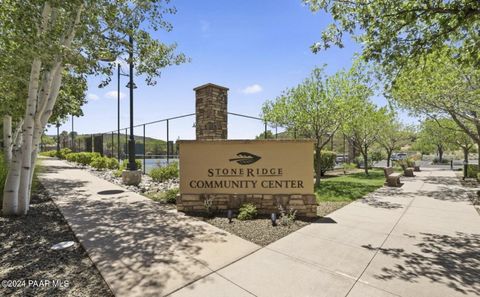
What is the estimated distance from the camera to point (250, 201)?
6.70m

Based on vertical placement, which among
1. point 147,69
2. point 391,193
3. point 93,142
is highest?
Result: point 147,69

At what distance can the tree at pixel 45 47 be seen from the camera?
4.91 m

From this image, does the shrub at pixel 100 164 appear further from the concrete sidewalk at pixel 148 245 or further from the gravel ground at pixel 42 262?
the gravel ground at pixel 42 262

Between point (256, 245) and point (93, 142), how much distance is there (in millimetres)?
26264

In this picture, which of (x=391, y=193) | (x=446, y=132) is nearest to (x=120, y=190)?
(x=391, y=193)

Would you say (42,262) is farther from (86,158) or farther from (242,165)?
(86,158)

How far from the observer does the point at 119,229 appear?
207 inches

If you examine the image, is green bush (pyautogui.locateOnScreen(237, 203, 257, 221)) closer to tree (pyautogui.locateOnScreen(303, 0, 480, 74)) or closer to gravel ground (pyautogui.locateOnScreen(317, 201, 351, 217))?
gravel ground (pyautogui.locateOnScreen(317, 201, 351, 217))

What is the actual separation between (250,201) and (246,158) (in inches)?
46.0

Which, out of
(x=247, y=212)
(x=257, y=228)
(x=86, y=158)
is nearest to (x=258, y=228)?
(x=257, y=228)

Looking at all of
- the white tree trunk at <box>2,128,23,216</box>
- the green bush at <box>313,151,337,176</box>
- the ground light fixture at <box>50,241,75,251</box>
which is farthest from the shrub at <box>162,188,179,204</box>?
the green bush at <box>313,151,337,176</box>

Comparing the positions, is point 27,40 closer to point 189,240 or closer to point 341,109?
point 189,240

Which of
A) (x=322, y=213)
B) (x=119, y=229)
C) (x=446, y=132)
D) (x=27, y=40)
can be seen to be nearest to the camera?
(x=27, y=40)

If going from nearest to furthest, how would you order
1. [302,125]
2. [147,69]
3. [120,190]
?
[147,69]
[120,190]
[302,125]
